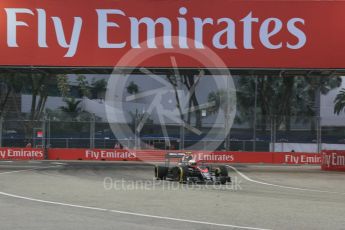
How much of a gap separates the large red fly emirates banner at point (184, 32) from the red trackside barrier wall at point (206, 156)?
36.4 feet

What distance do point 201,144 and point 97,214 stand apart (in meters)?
28.8

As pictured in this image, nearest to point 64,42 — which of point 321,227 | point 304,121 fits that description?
point 321,227

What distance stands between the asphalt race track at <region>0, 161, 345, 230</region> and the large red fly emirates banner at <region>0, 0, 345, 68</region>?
29.6 ft

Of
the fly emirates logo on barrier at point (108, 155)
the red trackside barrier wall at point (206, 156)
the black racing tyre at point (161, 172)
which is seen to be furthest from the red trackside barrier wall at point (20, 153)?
the black racing tyre at point (161, 172)

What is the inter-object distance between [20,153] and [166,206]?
86.4 ft

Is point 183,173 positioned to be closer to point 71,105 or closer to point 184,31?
point 184,31

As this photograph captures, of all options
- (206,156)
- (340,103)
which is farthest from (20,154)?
(340,103)

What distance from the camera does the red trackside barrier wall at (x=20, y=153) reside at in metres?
35.3

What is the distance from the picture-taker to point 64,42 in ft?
81.4

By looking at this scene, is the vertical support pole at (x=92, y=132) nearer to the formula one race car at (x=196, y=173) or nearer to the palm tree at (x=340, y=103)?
the formula one race car at (x=196, y=173)

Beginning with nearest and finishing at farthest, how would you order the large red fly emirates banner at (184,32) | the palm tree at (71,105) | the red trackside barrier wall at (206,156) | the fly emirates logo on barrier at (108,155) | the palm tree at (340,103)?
1. the large red fly emirates banner at (184,32)
2. the red trackside barrier wall at (206,156)
3. the fly emirates logo on barrier at (108,155)
4. the palm tree at (340,103)
5. the palm tree at (71,105)

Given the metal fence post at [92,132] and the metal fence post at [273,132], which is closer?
the metal fence post at [273,132]

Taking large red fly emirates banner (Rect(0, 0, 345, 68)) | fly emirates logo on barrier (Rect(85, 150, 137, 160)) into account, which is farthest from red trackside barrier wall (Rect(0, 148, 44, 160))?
large red fly emirates banner (Rect(0, 0, 345, 68))

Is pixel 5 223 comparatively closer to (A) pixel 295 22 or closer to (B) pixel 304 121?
(A) pixel 295 22
